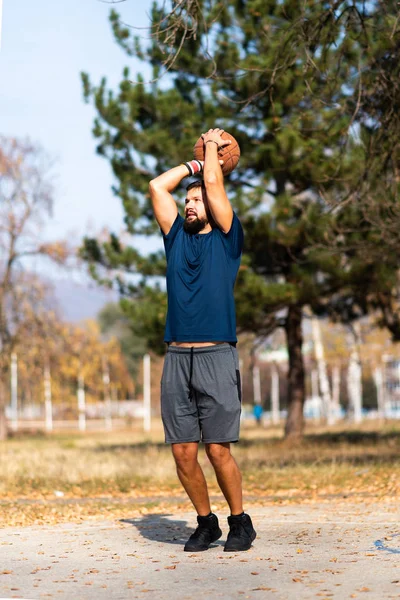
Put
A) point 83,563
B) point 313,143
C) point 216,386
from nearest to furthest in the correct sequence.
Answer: point 83,563
point 216,386
point 313,143

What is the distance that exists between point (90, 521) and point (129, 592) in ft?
11.2

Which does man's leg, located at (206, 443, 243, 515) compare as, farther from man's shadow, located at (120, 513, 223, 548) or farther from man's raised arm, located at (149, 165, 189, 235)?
man's raised arm, located at (149, 165, 189, 235)

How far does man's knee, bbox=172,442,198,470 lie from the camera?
579cm

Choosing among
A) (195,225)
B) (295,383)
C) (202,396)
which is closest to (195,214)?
(195,225)

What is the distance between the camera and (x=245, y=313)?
62.8 feet

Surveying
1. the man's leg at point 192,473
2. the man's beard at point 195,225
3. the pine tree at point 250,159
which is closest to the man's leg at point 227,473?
the man's leg at point 192,473

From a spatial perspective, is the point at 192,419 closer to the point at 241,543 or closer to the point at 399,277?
the point at 241,543

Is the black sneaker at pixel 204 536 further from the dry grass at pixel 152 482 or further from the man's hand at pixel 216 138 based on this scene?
the dry grass at pixel 152 482

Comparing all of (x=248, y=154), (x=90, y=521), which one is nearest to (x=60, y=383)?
(x=248, y=154)

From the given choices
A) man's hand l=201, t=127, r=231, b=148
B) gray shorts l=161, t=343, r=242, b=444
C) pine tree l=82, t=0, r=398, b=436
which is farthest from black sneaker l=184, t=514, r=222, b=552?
pine tree l=82, t=0, r=398, b=436

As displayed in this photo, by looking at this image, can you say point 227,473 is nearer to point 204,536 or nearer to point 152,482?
point 204,536

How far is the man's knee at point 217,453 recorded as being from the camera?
574 centimetres

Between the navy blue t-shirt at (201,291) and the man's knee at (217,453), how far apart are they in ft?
2.11

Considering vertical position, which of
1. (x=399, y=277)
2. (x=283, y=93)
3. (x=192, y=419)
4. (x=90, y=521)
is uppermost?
(x=283, y=93)
